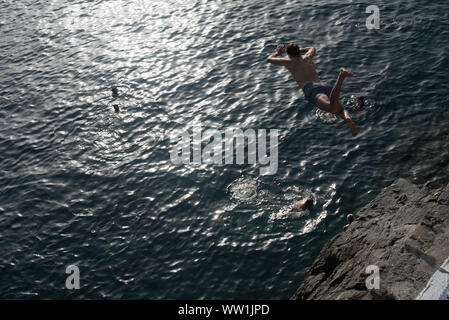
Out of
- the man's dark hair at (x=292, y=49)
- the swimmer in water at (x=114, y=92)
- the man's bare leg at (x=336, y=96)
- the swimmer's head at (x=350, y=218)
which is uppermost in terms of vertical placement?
the man's dark hair at (x=292, y=49)

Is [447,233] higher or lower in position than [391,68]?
lower

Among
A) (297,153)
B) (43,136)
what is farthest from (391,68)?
(43,136)

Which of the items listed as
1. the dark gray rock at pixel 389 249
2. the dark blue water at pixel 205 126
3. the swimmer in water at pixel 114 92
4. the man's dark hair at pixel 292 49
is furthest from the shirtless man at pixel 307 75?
the swimmer in water at pixel 114 92

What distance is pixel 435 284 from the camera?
1232 cm

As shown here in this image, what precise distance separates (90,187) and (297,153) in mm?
9985

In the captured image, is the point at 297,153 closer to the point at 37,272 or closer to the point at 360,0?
the point at 37,272

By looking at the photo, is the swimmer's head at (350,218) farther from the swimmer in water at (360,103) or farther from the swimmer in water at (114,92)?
the swimmer in water at (114,92)

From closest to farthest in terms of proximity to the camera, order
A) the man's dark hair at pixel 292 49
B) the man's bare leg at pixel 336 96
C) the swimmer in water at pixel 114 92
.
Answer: the man's bare leg at pixel 336 96 → the man's dark hair at pixel 292 49 → the swimmer in water at pixel 114 92

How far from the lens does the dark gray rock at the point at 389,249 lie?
43.5 ft

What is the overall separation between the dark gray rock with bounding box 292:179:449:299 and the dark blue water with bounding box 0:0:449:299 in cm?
83

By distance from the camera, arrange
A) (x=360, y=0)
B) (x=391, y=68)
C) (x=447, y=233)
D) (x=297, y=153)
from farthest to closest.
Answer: (x=360, y=0)
(x=391, y=68)
(x=297, y=153)
(x=447, y=233)

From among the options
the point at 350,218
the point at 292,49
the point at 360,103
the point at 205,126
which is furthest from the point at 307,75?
the point at 205,126

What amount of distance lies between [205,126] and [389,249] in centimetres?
1229

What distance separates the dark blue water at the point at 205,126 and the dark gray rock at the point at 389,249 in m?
0.83
